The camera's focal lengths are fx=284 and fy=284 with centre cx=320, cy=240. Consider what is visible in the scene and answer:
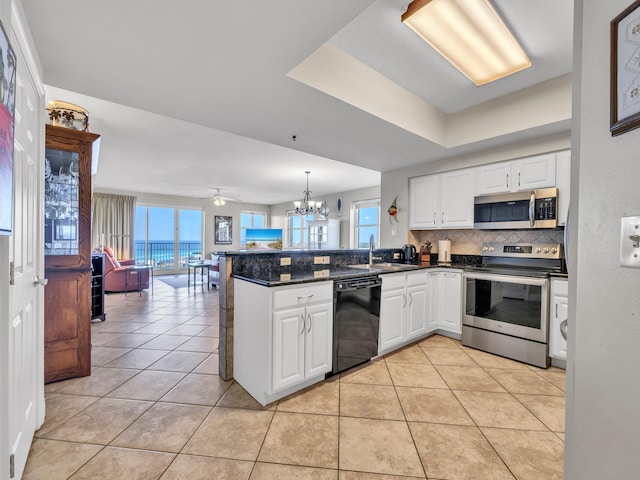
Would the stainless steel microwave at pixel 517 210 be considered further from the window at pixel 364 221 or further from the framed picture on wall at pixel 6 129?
the window at pixel 364 221

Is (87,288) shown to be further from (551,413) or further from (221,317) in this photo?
(551,413)

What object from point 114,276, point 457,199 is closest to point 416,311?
point 457,199

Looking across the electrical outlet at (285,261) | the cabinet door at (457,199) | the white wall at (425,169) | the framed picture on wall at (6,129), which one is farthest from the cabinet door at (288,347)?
the white wall at (425,169)

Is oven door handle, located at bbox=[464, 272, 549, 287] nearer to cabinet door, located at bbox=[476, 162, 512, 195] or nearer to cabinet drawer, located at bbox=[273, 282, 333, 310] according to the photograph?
cabinet door, located at bbox=[476, 162, 512, 195]

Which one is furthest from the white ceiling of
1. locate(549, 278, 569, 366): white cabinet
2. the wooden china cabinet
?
locate(549, 278, 569, 366): white cabinet

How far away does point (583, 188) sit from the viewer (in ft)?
2.39

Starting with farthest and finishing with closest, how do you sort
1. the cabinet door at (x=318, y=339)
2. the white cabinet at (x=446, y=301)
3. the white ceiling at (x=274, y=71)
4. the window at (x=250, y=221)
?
the window at (x=250, y=221) < the white cabinet at (x=446, y=301) < the cabinet door at (x=318, y=339) < the white ceiling at (x=274, y=71)

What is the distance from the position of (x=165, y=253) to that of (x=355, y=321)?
8.72 m

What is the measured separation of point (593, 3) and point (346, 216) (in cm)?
760

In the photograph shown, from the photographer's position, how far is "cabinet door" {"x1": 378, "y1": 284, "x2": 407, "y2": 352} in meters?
2.80

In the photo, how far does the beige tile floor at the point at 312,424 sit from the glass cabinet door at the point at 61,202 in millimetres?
1127

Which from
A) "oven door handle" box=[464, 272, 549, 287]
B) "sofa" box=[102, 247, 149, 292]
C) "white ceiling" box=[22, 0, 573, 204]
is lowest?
"sofa" box=[102, 247, 149, 292]

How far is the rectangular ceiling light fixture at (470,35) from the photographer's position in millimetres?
1663

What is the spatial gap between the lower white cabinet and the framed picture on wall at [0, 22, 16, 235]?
131 cm
